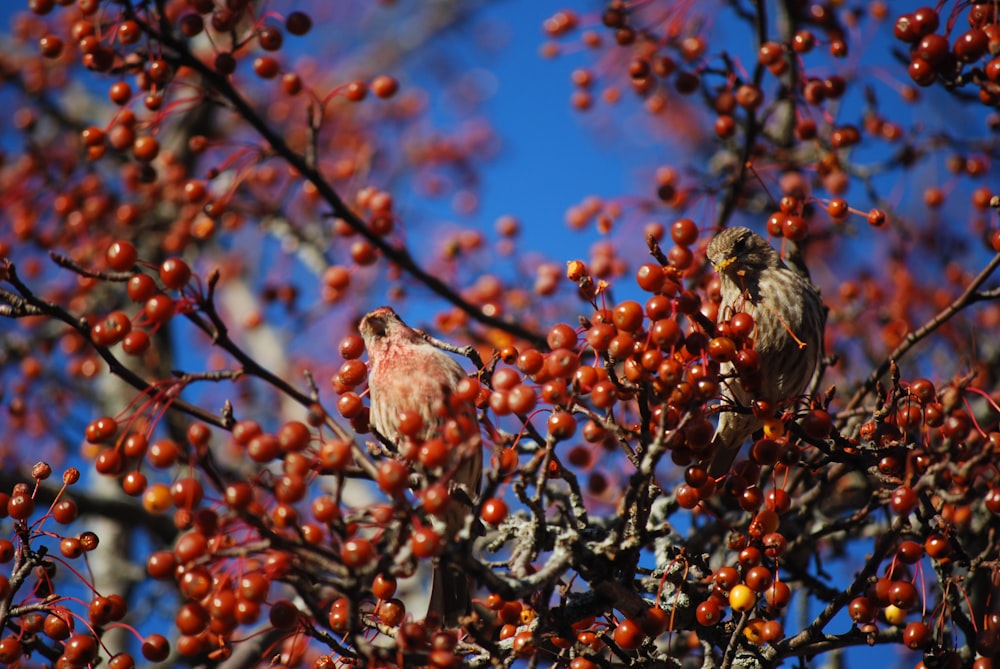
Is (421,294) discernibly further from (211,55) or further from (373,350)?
(211,55)

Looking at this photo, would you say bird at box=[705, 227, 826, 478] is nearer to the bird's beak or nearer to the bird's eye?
the bird's beak

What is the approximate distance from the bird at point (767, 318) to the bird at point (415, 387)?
1132 millimetres

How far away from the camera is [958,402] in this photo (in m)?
2.56

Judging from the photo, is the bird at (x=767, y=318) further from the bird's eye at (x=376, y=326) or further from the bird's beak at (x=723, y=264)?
the bird's eye at (x=376, y=326)

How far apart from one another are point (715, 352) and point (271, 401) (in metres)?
7.00

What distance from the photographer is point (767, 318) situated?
3.94 meters

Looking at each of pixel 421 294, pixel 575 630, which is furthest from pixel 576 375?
pixel 421 294

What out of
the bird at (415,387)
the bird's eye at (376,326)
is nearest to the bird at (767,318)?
the bird at (415,387)

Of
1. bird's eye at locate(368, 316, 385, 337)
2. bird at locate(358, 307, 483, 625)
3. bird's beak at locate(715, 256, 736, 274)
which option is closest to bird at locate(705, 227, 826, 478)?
bird's beak at locate(715, 256, 736, 274)

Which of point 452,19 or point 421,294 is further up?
point 452,19

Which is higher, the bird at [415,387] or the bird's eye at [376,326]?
the bird's eye at [376,326]

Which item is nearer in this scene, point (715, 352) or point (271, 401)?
point (715, 352)

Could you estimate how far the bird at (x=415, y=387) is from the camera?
3.67 meters

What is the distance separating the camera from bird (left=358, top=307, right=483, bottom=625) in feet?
12.1
